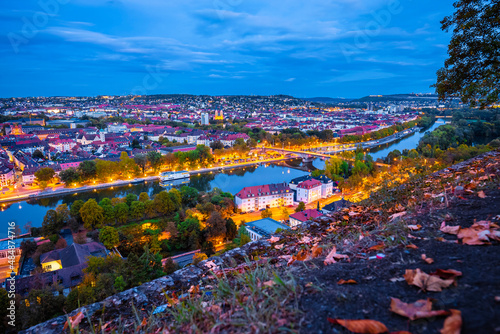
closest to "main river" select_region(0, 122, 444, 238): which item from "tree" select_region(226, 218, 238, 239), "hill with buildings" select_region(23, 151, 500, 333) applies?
"tree" select_region(226, 218, 238, 239)

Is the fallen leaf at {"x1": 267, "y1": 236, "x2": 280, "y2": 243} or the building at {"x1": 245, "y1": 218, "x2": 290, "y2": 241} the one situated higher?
the fallen leaf at {"x1": 267, "y1": 236, "x2": 280, "y2": 243}

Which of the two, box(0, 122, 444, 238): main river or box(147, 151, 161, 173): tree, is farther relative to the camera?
box(147, 151, 161, 173): tree

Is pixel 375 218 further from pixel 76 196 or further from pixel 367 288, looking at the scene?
pixel 76 196

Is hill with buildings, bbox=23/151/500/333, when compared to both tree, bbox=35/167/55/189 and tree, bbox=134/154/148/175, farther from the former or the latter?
tree, bbox=134/154/148/175

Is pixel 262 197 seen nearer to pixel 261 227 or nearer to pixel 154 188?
pixel 261 227

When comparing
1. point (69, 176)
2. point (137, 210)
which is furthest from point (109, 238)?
point (69, 176)

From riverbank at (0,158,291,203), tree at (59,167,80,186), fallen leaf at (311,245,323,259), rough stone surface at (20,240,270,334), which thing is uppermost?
fallen leaf at (311,245,323,259)
